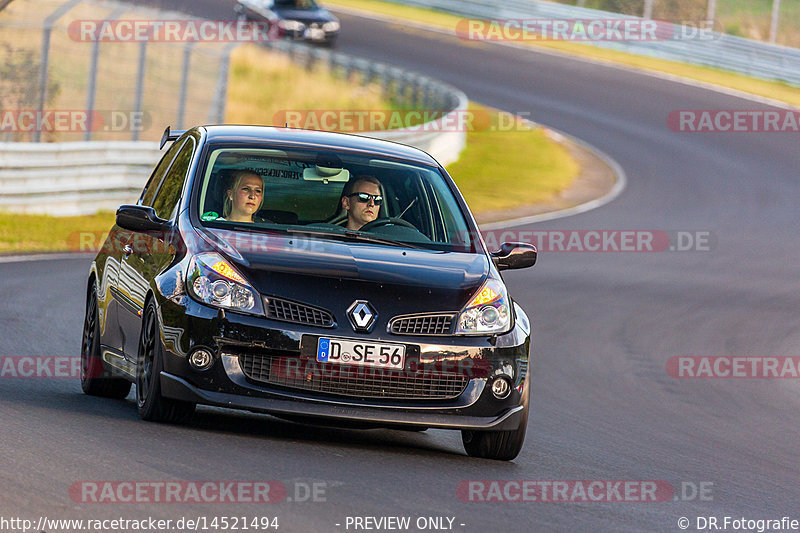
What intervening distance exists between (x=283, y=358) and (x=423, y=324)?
69 centimetres

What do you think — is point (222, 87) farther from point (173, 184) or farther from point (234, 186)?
point (234, 186)

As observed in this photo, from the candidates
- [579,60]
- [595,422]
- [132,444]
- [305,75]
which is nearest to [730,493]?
[595,422]


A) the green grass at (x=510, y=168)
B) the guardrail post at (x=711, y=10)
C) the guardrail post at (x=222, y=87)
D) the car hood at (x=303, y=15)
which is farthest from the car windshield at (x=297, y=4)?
the guardrail post at (x=222, y=87)

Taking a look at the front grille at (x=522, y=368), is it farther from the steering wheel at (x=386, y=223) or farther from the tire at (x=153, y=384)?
the tire at (x=153, y=384)

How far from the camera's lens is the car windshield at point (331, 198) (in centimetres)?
757

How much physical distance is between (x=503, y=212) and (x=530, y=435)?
1505cm

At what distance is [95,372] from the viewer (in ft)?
27.4

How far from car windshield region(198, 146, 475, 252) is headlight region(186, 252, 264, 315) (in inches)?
22.4

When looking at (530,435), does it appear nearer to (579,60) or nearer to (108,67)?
(108,67)

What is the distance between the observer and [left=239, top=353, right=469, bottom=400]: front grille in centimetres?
662

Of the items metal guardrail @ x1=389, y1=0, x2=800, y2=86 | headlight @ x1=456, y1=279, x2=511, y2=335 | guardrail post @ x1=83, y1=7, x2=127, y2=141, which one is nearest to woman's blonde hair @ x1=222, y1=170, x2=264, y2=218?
headlight @ x1=456, y1=279, x2=511, y2=335

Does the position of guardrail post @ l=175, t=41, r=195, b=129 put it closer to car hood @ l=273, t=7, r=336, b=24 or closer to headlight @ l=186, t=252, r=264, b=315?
headlight @ l=186, t=252, r=264, b=315

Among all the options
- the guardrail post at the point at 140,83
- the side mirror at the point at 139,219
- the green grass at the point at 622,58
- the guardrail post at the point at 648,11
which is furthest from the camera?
the guardrail post at the point at 648,11

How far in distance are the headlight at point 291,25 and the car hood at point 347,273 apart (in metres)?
33.2
